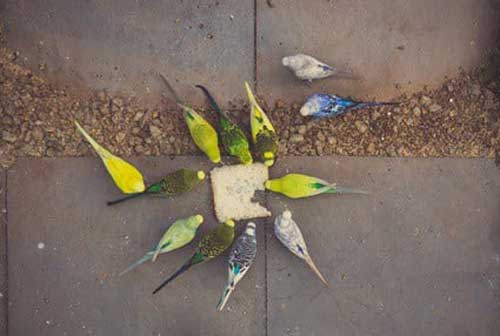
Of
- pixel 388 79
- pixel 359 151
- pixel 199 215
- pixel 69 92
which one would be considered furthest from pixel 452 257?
pixel 69 92

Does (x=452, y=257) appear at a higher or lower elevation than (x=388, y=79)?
lower

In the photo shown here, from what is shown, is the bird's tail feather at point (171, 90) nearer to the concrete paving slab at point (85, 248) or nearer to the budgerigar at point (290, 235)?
the concrete paving slab at point (85, 248)

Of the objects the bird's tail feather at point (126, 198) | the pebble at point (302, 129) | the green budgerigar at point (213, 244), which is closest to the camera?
the green budgerigar at point (213, 244)

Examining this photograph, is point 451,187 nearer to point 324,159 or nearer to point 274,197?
point 324,159

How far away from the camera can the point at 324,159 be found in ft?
9.93

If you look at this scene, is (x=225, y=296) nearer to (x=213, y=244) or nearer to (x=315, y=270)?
(x=213, y=244)

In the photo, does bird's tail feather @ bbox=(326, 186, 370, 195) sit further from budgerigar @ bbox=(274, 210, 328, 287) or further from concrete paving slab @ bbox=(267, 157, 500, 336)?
budgerigar @ bbox=(274, 210, 328, 287)

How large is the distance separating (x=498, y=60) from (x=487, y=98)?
19cm

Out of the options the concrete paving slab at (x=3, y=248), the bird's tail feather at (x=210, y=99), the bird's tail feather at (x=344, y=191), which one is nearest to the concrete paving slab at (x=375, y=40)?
the bird's tail feather at (x=210, y=99)

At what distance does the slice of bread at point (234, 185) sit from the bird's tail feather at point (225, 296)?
346 mm

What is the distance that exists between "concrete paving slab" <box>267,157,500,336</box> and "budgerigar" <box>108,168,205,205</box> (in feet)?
1.50

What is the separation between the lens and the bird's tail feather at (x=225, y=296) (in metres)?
2.81

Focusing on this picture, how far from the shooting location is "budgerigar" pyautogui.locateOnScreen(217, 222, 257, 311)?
2.81 metres

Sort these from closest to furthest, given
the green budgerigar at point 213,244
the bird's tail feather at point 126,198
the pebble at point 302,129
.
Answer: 1. the green budgerigar at point 213,244
2. the bird's tail feather at point 126,198
3. the pebble at point 302,129
